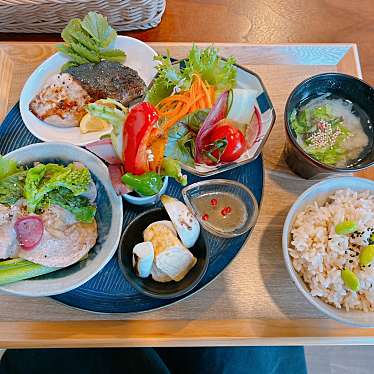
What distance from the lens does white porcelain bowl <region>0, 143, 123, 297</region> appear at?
1108 millimetres

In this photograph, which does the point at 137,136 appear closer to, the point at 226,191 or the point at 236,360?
the point at 226,191

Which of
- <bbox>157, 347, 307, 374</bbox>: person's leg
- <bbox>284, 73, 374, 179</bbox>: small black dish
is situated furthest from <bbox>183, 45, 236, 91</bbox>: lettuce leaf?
<bbox>157, 347, 307, 374</bbox>: person's leg

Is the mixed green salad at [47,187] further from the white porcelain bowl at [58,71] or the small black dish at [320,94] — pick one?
the small black dish at [320,94]

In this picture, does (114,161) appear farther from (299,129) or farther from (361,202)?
(361,202)

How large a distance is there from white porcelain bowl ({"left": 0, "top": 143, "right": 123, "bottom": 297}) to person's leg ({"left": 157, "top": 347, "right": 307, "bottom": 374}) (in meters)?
0.56

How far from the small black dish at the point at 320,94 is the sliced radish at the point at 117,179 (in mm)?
462

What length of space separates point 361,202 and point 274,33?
748 millimetres

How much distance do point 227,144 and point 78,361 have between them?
86 cm

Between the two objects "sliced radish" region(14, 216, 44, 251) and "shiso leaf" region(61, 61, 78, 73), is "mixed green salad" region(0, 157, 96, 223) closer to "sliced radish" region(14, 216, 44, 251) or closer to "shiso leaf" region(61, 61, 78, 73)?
"sliced radish" region(14, 216, 44, 251)

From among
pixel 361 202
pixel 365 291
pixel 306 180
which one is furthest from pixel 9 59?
pixel 365 291

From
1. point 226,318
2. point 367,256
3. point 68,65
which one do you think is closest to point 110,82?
point 68,65

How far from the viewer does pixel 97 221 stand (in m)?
1.23

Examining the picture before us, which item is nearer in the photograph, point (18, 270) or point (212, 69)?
point (18, 270)

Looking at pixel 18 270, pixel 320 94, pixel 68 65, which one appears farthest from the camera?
pixel 68 65
